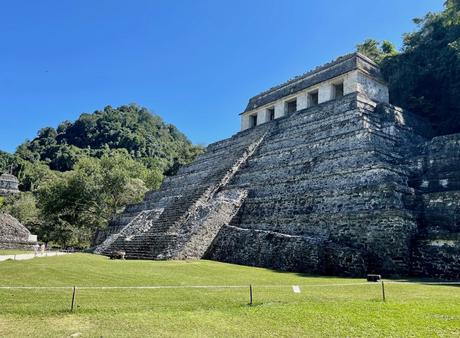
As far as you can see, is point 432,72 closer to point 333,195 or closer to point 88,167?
point 333,195

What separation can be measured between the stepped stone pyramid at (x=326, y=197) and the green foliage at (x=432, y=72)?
3.83ft

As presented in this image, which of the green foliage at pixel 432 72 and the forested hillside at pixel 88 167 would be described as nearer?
the green foliage at pixel 432 72

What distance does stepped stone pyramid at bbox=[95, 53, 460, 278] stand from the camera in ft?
39.1

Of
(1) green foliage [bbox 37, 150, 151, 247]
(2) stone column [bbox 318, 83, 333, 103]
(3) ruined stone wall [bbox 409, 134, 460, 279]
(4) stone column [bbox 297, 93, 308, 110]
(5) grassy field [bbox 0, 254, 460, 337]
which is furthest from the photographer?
(1) green foliage [bbox 37, 150, 151, 247]

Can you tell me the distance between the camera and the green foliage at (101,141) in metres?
72.8

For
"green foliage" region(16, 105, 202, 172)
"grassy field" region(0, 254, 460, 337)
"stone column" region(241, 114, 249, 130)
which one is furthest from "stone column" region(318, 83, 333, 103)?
"green foliage" region(16, 105, 202, 172)

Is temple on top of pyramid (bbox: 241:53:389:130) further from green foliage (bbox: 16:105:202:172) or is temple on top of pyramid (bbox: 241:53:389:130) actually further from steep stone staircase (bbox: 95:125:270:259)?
green foliage (bbox: 16:105:202:172)

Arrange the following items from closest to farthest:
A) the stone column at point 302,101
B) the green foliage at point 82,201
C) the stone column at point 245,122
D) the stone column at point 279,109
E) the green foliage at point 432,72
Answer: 1. the green foliage at point 432,72
2. the stone column at point 302,101
3. the stone column at point 279,109
4. the green foliage at point 82,201
5. the stone column at point 245,122

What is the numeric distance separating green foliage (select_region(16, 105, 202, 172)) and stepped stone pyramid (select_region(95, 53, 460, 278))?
46828mm

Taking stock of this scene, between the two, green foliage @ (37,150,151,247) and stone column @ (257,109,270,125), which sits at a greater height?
stone column @ (257,109,270,125)

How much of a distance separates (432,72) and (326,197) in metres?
11.6

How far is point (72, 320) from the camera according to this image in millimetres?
6000

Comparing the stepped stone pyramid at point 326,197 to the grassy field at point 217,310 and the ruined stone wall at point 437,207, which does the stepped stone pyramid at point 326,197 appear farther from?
the grassy field at point 217,310

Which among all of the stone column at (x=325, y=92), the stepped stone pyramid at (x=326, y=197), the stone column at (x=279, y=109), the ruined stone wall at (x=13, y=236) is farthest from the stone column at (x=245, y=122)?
the ruined stone wall at (x=13, y=236)
